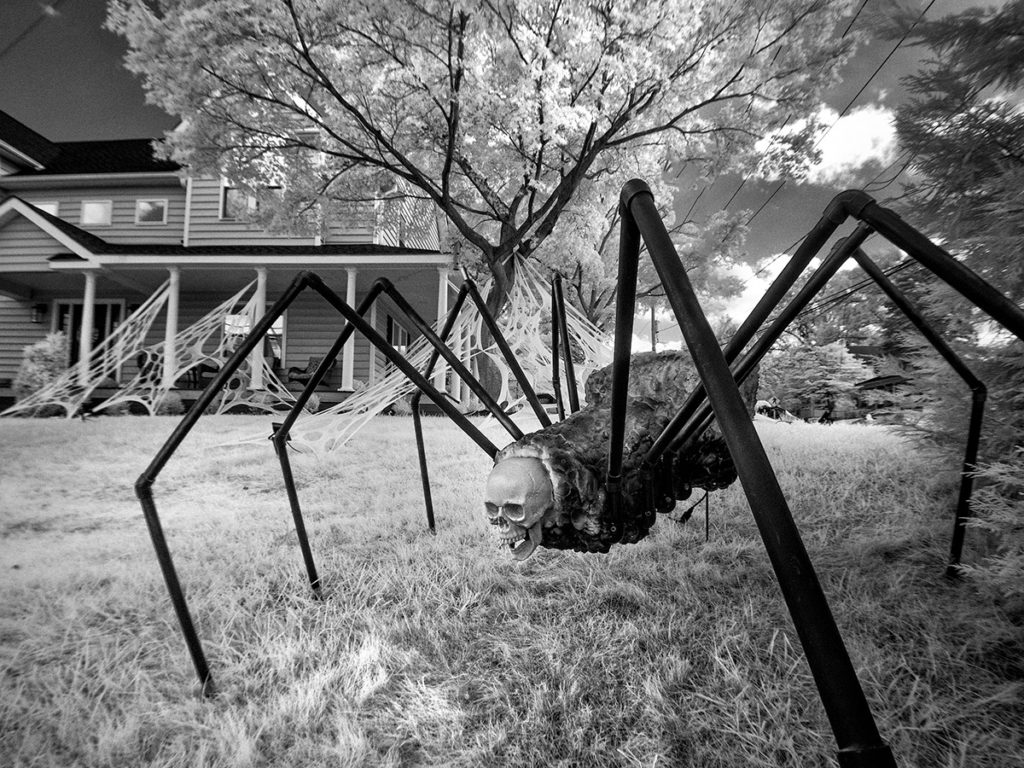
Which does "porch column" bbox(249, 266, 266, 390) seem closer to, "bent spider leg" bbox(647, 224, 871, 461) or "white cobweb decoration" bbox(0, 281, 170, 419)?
"white cobweb decoration" bbox(0, 281, 170, 419)

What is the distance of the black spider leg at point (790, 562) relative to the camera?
27cm

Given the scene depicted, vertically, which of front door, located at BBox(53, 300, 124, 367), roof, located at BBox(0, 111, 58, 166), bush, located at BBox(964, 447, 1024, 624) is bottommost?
bush, located at BBox(964, 447, 1024, 624)

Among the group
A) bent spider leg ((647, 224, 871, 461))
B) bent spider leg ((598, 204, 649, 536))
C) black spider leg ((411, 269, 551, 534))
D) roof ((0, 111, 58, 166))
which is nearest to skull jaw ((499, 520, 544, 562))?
bent spider leg ((598, 204, 649, 536))

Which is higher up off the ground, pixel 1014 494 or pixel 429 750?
pixel 1014 494

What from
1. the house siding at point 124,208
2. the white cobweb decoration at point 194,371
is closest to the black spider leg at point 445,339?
the white cobweb decoration at point 194,371

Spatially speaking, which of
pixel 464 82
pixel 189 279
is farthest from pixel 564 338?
pixel 189 279

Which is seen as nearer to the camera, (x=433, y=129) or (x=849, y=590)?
(x=849, y=590)

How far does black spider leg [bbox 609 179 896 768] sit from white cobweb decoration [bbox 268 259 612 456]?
71.2 inches

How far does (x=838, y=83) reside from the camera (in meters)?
5.13

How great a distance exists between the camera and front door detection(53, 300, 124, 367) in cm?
614

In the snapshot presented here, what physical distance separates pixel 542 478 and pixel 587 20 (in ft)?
17.6

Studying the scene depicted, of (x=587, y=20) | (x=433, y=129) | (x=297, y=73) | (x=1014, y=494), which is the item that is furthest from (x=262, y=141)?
(x=1014, y=494)

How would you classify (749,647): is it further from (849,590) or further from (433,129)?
(433,129)

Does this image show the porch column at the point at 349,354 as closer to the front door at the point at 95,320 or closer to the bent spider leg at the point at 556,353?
the front door at the point at 95,320
